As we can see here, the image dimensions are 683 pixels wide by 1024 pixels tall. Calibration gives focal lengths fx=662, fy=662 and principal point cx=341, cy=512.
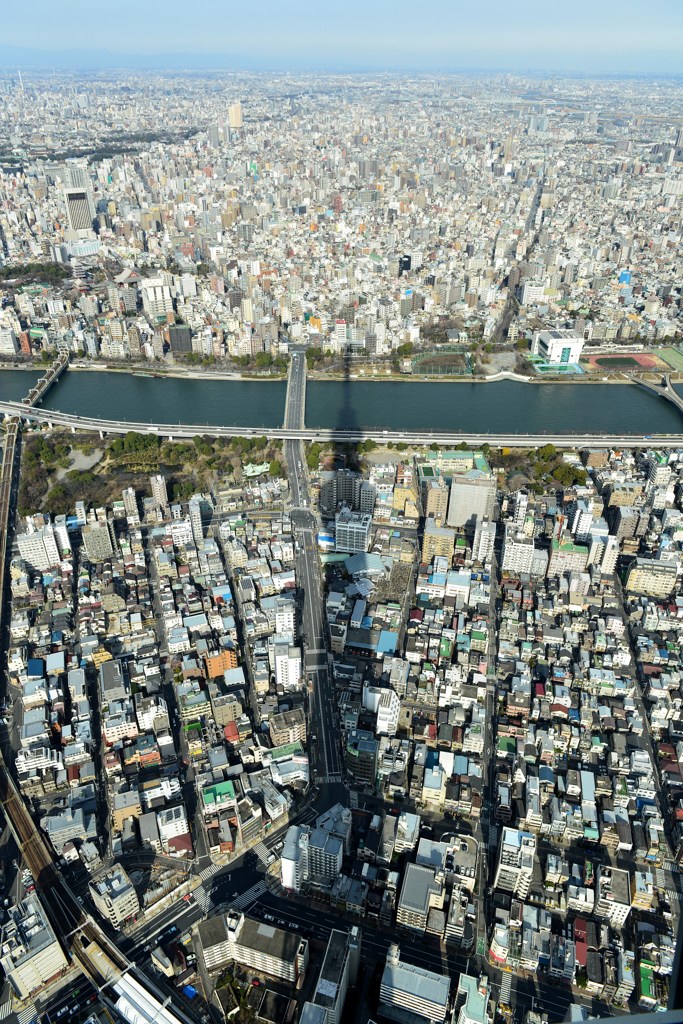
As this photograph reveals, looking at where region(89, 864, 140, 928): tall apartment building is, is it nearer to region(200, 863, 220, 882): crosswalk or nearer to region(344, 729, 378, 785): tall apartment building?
region(200, 863, 220, 882): crosswalk

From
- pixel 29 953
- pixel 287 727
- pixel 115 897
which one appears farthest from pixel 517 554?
pixel 29 953

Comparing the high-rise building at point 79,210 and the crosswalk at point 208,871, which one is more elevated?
the high-rise building at point 79,210

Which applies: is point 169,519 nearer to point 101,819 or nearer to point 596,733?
point 101,819

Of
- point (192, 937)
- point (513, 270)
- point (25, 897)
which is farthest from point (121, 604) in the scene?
point (513, 270)

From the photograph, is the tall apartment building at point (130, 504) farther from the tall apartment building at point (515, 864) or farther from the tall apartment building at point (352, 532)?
the tall apartment building at point (515, 864)

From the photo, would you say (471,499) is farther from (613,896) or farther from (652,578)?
(613,896)

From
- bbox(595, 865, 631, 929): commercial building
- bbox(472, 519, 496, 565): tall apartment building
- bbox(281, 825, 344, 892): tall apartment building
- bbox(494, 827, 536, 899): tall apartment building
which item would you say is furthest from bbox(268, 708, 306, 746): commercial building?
bbox(472, 519, 496, 565): tall apartment building

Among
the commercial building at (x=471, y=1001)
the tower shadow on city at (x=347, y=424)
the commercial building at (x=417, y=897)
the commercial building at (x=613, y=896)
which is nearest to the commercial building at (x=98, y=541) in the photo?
the tower shadow on city at (x=347, y=424)
